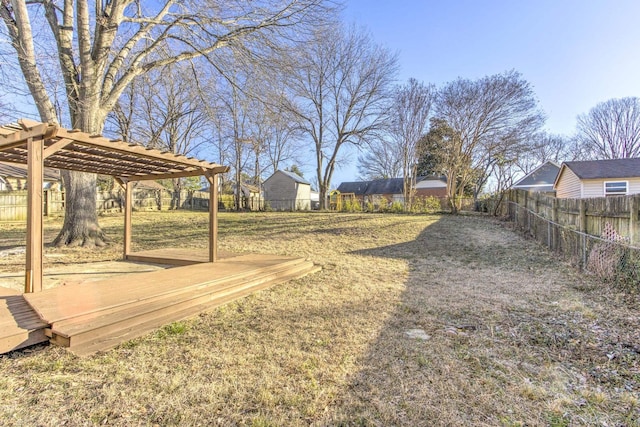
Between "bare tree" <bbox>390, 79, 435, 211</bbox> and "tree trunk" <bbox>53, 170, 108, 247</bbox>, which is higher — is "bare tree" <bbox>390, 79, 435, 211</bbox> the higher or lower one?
the higher one

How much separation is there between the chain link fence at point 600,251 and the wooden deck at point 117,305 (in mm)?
4950

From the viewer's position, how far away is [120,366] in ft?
7.45

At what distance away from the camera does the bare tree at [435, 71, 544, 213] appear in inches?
667

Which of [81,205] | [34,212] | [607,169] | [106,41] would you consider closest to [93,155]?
[34,212]

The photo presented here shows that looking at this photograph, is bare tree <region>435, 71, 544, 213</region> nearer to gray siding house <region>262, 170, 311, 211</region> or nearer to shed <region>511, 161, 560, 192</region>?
shed <region>511, 161, 560, 192</region>

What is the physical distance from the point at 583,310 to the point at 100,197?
2373 centimetres

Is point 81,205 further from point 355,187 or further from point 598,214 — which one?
point 355,187

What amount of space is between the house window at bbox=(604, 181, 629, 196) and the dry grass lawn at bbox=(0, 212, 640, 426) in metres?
13.3

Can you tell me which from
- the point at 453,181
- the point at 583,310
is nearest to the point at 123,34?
the point at 583,310

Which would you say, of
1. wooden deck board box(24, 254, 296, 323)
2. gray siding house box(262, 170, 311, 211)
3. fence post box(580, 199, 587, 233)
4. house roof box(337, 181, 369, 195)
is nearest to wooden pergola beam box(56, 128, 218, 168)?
wooden deck board box(24, 254, 296, 323)

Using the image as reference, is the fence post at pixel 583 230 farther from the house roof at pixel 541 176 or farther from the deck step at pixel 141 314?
the house roof at pixel 541 176

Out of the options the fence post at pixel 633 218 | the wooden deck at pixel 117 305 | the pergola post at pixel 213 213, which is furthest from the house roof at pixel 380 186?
the wooden deck at pixel 117 305

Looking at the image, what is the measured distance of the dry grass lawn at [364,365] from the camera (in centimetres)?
180

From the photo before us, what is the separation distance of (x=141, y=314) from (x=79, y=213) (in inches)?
226
